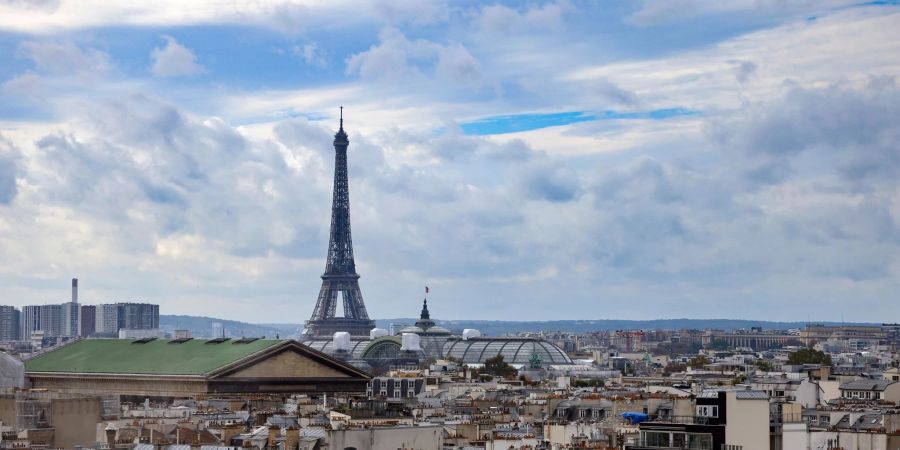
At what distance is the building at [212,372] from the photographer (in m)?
135

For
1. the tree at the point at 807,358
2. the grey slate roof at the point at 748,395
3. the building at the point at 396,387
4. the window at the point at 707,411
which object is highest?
the tree at the point at 807,358

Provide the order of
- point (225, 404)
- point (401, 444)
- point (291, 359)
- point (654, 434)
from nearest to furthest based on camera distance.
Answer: point (654, 434), point (401, 444), point (225, 404), point (291, 359)

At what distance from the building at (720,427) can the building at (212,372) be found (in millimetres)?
84082

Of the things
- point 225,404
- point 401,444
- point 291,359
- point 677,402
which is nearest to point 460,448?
point 401,444

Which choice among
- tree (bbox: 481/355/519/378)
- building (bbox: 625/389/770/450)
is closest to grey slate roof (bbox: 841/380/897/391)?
building (bbox: 625/389/770/450)

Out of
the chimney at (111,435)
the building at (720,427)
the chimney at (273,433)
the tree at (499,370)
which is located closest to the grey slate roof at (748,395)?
the building at (720,427)

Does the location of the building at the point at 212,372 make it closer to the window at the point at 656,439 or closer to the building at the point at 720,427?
the building at the point at 720,427

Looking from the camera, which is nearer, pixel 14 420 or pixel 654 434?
pixel 654 434

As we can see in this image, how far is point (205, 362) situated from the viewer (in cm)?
13912

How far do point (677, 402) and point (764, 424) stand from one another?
16307 millimetres

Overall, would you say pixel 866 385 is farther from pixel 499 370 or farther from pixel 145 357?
pixel 499 370

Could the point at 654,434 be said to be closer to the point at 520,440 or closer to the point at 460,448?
the point at 460,448

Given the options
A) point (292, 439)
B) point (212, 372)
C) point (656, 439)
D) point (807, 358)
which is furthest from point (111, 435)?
point (807, 358)

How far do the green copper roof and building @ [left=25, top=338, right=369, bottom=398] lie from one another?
0.07 metres
